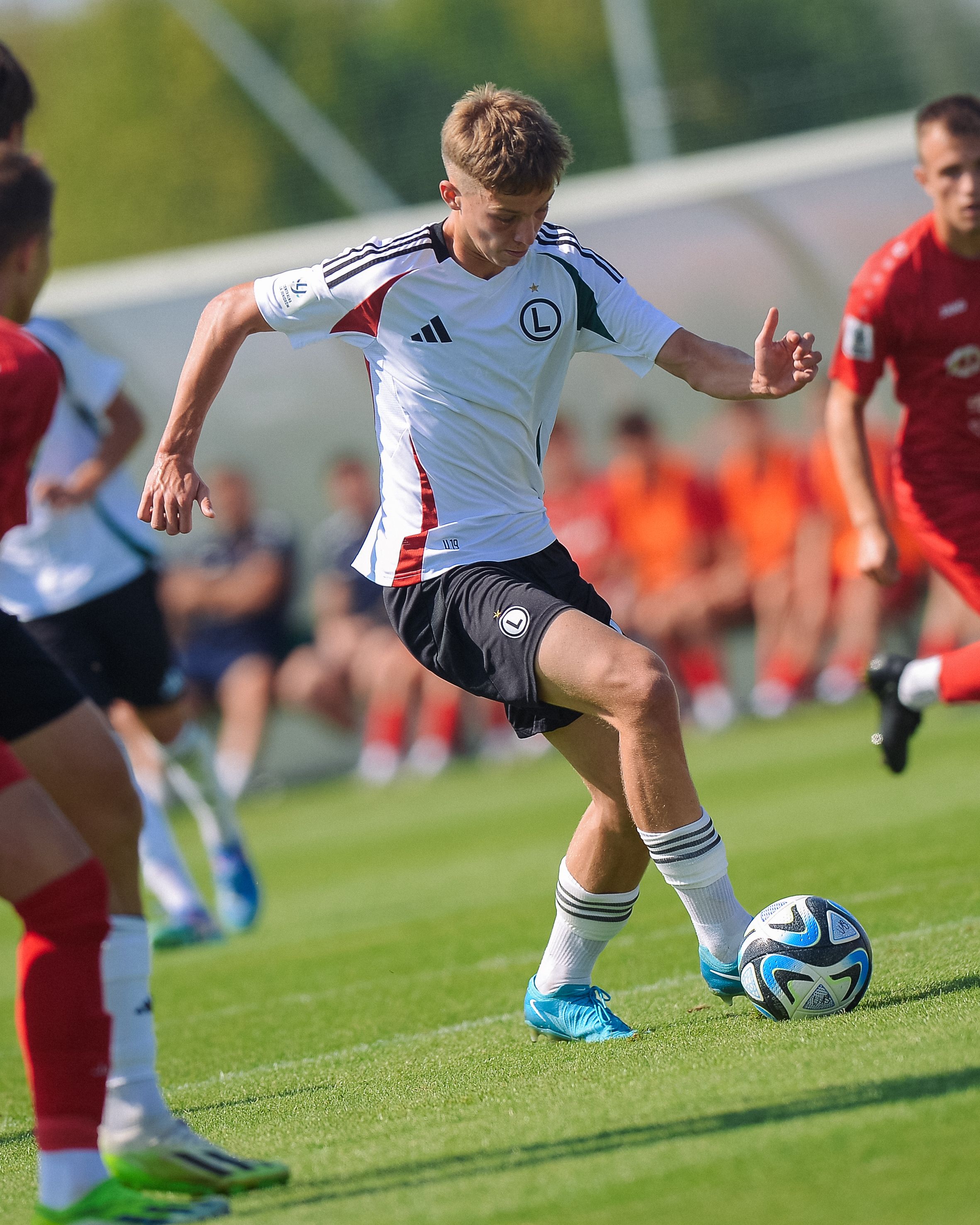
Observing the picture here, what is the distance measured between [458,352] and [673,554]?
11.0 m

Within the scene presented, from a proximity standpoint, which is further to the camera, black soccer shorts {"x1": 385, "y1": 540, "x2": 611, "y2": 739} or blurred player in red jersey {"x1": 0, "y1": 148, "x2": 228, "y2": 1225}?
black soccer shorts {"x1": 385, "y1": 540, "x2": 611, "y2": 739}

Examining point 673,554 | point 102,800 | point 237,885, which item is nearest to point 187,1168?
point 102,800

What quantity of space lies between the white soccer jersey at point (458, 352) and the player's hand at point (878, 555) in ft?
5.14

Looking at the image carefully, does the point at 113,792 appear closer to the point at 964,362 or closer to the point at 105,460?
the point at 964,362

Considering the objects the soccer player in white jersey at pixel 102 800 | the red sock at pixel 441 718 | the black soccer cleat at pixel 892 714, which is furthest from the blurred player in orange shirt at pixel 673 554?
the soccer player in white jersey at pixel 102 800

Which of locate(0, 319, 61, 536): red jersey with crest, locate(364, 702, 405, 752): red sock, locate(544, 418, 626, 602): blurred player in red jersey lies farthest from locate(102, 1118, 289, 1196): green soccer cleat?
locate(544, 418, 626, 602): blurred player in red jersey

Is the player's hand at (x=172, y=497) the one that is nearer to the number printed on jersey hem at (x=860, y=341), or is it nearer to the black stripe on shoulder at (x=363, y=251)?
the black stripe on shoulder at (x=363, y=251)

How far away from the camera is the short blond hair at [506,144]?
4.19 meters

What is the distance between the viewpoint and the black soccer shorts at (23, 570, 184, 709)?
7434 mm

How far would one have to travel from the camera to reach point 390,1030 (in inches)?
205

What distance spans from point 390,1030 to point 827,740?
8.00m

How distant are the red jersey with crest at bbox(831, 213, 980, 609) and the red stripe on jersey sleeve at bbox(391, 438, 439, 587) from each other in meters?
1.98

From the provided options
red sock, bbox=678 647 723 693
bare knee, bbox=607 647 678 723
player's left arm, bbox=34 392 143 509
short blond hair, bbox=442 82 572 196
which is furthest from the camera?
red sock, bbox=678 647 723 693

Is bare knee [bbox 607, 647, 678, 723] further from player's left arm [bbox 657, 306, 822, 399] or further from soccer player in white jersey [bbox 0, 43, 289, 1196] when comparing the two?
soccer player in white jersey [bbox 0, 43, 289, 1196]
